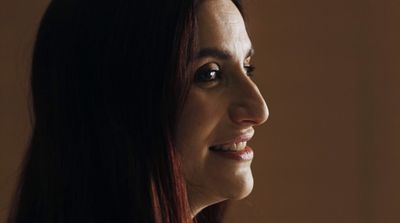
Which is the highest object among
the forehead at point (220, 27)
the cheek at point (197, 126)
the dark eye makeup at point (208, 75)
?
the forehead at point (220, 27)

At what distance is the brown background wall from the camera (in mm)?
1556

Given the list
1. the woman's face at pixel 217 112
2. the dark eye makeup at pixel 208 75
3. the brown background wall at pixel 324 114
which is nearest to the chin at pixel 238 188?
the woman's face at pixel 217 112

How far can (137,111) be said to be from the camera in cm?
91

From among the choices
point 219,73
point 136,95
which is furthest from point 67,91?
point 219,73

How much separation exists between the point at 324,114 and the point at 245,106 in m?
0.66

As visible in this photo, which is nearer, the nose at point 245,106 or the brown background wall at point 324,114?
the nose at point 245,106

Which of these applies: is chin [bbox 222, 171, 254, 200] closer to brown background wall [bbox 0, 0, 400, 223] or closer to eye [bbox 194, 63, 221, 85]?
eye [bbox 194, 63, 221, 85]

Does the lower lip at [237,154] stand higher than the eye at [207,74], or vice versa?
the eye at [207,74]

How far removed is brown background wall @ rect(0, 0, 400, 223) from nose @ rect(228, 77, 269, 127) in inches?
24.3

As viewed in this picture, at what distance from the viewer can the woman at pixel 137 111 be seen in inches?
35.6

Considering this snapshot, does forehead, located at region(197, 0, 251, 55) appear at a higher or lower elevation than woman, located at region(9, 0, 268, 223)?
higher

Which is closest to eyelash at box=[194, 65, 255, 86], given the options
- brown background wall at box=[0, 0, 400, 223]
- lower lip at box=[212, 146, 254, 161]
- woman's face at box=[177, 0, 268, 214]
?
woman's face at box=[177, 0, 268, 214]

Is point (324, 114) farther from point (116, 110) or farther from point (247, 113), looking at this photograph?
point (116, 110)

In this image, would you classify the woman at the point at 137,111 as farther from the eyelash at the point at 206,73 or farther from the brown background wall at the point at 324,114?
the brown background wall at the point at 324,114
